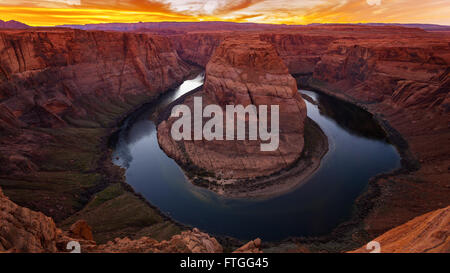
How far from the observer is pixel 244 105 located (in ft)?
155

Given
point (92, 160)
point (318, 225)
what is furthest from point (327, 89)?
point (92, 160)

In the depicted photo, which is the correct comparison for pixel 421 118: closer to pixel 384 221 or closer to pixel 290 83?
pixel 290 83

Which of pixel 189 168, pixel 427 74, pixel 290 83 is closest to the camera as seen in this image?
pixel 189 168

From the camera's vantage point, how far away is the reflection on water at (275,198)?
3044cm

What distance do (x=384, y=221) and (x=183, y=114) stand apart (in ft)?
136

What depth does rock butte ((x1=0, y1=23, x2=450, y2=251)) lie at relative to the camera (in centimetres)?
3072

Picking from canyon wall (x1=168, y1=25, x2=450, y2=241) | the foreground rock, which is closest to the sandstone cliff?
the foreground rock

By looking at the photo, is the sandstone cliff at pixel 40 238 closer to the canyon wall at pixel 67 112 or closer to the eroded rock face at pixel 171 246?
the eroded rock face at pixel 171 246

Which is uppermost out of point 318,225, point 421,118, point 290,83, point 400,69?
point 400,69

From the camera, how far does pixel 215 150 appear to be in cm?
4266

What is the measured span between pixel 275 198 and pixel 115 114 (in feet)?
167

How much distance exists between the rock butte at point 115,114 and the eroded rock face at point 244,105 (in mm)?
12100

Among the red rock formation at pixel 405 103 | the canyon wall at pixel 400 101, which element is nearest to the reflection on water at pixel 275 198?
the canyon wall at pixel 400 101

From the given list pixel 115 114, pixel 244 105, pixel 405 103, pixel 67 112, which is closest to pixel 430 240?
pixel 244 105
